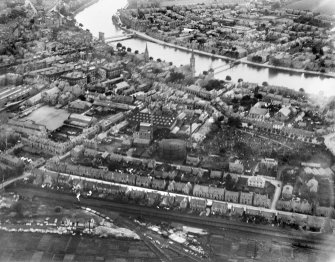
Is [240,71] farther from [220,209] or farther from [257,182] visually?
[220,209]

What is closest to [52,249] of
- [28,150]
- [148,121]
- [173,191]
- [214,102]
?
[173,191]

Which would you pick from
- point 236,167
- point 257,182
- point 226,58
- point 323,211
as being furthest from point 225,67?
point 323,211

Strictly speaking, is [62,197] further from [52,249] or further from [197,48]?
[197,48]

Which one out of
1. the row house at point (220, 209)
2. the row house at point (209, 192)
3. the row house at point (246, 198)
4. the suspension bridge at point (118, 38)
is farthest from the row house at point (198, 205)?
the suspension bridge at point (118, 38)

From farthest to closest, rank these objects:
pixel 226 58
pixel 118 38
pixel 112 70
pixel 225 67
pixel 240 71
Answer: pixel 118 38 < pixel 226 58 < pixel 225 67 < pixel 240 71 < pixel 112 70

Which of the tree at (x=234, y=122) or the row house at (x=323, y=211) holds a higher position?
the tree at (x=234, y=122)

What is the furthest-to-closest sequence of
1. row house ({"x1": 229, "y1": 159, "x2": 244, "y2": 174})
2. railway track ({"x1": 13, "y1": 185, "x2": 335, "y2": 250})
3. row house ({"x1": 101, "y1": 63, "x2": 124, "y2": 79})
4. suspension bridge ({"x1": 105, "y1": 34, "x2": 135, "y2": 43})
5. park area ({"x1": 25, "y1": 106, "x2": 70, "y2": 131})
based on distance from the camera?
suspension bridge ({"x1": 105, "y1": 34, "x2": 135, "y2": 43})
row house ({"x1": 101, "y1": 63, "x2": 124, "y2": 79})
park area ({"x1": 25, "y1": 106, "x2": 70, "y2": 131})
row house ({"x1": 229, "y1": 159, "x2": 244, "y2": 174})
railway track ({"x1": 13, "y1": 185, "x2": 335, "y2": 250})

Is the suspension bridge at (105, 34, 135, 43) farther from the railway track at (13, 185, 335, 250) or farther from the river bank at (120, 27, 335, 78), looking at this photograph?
the railway track at (13, 185, 335, 250)

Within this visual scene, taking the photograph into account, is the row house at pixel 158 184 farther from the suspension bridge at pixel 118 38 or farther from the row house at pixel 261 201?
the suspension bridge at pixel 118 38

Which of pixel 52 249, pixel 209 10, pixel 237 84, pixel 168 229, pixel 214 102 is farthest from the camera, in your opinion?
pixel 209 10

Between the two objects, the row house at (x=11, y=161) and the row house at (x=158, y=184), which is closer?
the row house at (x=158, y=184)

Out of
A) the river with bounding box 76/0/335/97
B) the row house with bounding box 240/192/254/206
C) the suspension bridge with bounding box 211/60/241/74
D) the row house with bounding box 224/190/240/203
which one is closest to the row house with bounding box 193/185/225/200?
the row house with bounding box 224/190/240/203
